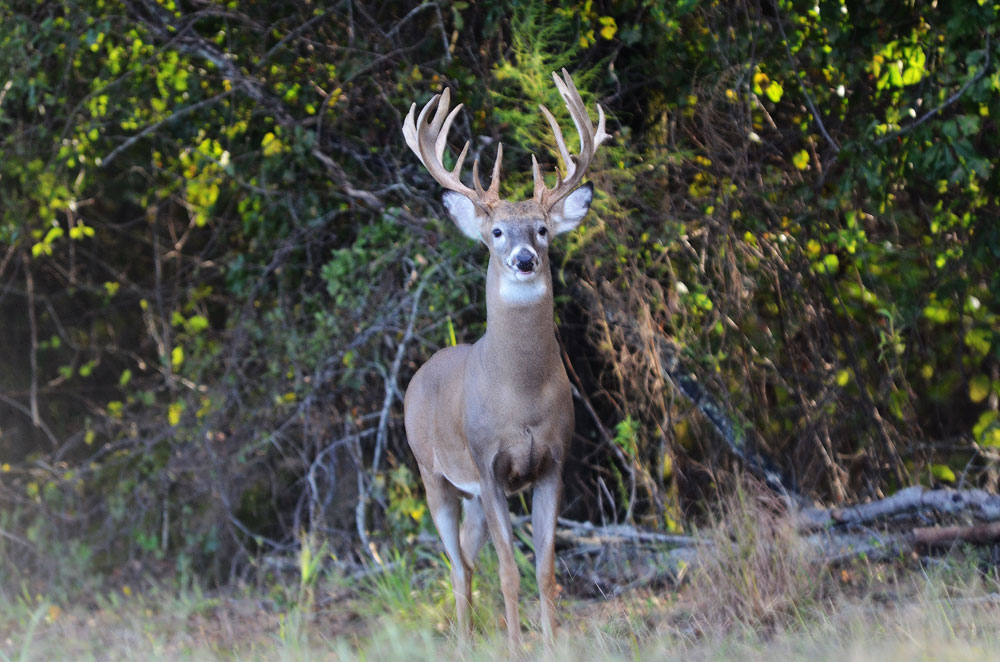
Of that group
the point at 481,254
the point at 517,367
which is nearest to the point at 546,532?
the point at 517,367

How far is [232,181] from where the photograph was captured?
725 centimetres

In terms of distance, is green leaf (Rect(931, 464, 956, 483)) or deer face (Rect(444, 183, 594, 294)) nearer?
deer face (Rect(444, 183, 594, 294))

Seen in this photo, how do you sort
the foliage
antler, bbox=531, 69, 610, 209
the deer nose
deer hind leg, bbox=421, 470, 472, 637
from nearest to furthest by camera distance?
the deer nose
antler, bbox=531, 69, 610, 209
deer hind leg, bbox=421, 470, 472, 637
the foliage

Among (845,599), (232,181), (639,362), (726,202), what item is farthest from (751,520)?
(232,181)

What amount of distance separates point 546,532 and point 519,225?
3.73 ft

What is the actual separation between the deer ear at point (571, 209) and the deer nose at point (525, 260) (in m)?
0.38

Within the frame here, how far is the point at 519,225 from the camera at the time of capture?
166 inches

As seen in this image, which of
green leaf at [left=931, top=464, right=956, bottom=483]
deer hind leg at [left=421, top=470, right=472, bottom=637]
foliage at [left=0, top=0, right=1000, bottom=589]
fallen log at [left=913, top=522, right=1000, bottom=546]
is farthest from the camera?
green leaf at [left=931, top=464, right=956, bottom=483]

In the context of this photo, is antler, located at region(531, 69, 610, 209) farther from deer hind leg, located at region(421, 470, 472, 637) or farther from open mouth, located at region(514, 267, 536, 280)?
deer hind leg, located at region(421, 470, 472, 637)

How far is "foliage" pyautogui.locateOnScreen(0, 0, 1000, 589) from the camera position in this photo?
544 centimetres

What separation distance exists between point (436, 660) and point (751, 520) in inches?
67.4

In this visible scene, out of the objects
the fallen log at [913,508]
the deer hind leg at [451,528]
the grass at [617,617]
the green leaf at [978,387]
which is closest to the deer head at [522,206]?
the deer hind leg at [451,528]

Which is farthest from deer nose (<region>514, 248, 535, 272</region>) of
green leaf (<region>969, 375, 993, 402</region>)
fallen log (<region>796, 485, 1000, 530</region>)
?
green leaf (<region>969, 375, 993, 402</region>)

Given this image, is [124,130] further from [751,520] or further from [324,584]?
[751,520]
